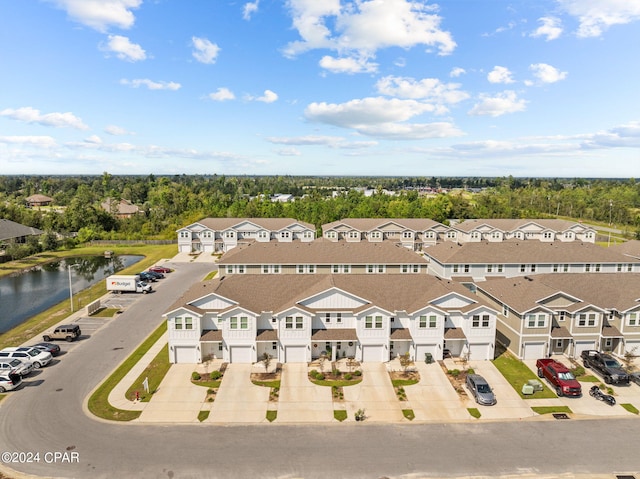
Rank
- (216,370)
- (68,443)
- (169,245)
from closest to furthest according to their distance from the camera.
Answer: (68,443), (216,370), (169,245)

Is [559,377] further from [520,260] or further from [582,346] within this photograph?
[520,260]

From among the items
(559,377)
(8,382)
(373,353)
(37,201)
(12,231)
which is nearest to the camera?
(8,382)

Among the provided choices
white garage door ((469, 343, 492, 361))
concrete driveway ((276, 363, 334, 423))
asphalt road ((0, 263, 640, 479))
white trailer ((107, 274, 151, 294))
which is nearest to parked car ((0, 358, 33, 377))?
asphalt road ((0, 263, 640, 479))

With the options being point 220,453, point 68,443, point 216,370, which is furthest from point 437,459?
point 68,443

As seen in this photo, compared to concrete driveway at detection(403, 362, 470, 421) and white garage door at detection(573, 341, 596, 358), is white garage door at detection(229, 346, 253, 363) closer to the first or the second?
concrete driveway at detection(403, 362, 470, 421)

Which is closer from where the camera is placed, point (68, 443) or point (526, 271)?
point (68, 443)

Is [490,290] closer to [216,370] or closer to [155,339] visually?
[216,370]

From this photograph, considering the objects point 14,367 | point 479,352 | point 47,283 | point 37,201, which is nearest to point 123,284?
point 47,283
